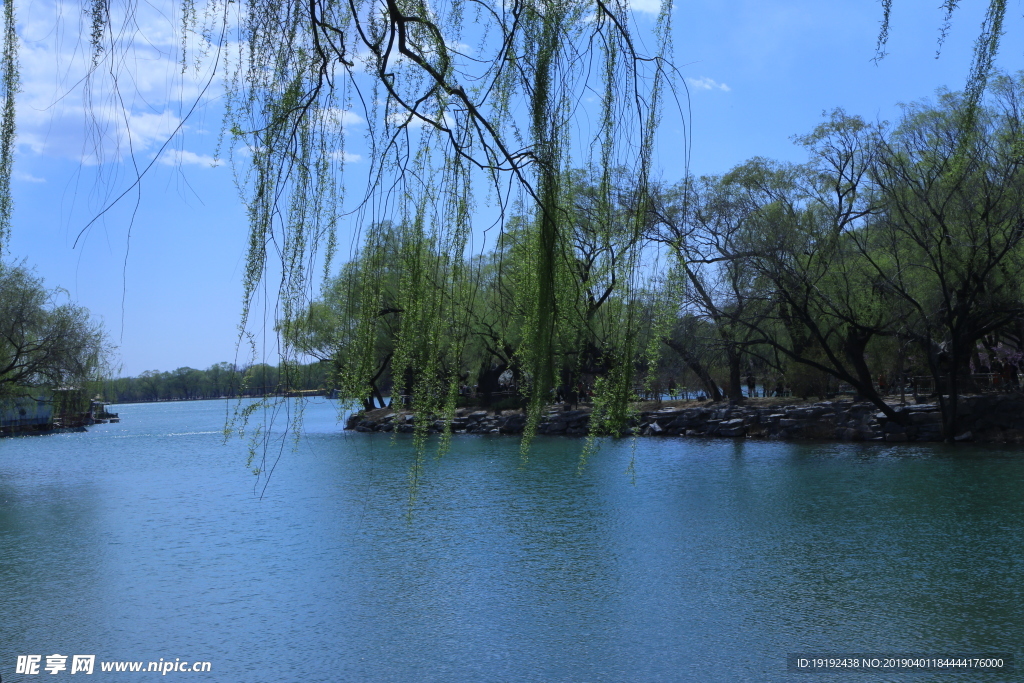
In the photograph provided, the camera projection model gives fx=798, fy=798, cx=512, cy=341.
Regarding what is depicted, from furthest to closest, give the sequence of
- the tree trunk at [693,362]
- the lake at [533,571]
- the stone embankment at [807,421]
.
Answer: the tree trunk at [693,362] < the stone embankment at [807,421] < the lake at [533,571]

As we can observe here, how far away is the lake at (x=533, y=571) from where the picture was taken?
4.88 meters

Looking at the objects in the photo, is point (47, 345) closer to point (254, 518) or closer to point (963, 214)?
point (254, 518)

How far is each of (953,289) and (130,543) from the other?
38.0 feet

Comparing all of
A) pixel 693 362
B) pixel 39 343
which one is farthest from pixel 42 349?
pixel 693 362

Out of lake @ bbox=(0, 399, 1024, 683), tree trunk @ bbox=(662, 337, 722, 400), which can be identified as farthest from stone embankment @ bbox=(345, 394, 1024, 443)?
lake @ bbox=(0, 399, 1024, 683)

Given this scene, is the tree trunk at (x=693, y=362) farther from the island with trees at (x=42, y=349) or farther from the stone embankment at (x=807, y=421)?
the island with trees at (x=42, y=349)

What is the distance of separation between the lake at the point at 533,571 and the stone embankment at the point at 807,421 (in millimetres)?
1101

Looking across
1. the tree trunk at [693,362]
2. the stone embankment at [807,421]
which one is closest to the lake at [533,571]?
the stone embankment at [807,421]

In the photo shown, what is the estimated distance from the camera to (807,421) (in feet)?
49.8

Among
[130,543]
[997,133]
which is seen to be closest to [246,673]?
[130,543]

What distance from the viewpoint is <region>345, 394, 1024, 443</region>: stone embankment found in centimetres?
1301

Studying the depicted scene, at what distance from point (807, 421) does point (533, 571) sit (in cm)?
1014

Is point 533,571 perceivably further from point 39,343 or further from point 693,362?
point 39,343

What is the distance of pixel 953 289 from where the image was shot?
12.0 meters
